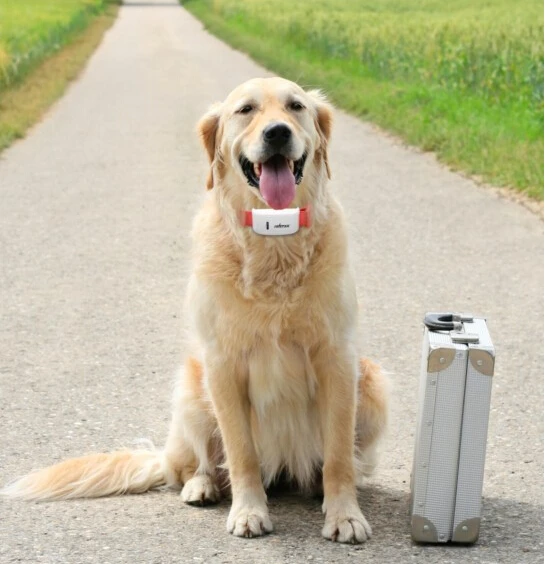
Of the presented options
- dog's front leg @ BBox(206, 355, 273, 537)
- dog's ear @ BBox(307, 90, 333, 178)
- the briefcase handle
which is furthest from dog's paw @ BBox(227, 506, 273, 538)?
dog's ear @ BBox(307, 90, 333, 178)

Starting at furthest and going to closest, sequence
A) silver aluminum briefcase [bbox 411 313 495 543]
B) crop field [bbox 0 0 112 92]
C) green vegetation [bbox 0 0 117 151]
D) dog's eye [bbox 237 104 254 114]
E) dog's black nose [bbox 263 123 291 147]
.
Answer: crop field [bbox 0 0 112 92] < green vegetation [bbox 0 0 117 151] < dog's eye [bbox 237 104 254 114] < dog's black nose [bbox 263 123 291 147] < silver aluminum briefcase [bbox 411 313 495 543]

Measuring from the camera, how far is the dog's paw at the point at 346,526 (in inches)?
157

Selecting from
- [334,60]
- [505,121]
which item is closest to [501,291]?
[505,121]

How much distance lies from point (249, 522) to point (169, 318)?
333cm

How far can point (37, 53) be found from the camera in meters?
23.1

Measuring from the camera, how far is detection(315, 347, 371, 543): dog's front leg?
4.03 metres

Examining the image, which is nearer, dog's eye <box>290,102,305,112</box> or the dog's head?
the dog's head

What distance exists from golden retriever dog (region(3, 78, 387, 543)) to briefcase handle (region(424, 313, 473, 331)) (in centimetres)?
29

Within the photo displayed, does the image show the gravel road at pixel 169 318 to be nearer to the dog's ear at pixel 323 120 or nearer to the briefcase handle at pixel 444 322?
the briefcase handle at pixel 444 322

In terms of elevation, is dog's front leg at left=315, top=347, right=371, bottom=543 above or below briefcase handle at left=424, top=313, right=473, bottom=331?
below

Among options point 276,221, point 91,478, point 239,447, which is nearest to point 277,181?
point 276,221

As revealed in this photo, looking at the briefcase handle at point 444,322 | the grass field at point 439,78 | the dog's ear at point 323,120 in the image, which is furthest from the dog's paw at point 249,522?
the grass field at point 439,78

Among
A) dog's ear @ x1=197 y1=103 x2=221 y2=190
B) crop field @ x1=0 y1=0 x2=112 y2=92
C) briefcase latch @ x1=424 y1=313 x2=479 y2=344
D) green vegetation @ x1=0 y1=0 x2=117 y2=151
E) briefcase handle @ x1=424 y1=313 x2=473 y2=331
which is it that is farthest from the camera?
crop field @ x1=0 y1=0 x2=112 y2=92

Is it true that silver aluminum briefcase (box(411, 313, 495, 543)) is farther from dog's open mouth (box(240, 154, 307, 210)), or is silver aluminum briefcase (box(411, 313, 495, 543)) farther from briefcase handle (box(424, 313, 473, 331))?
dog's open mouth (box(240, 154, 307, 210))
